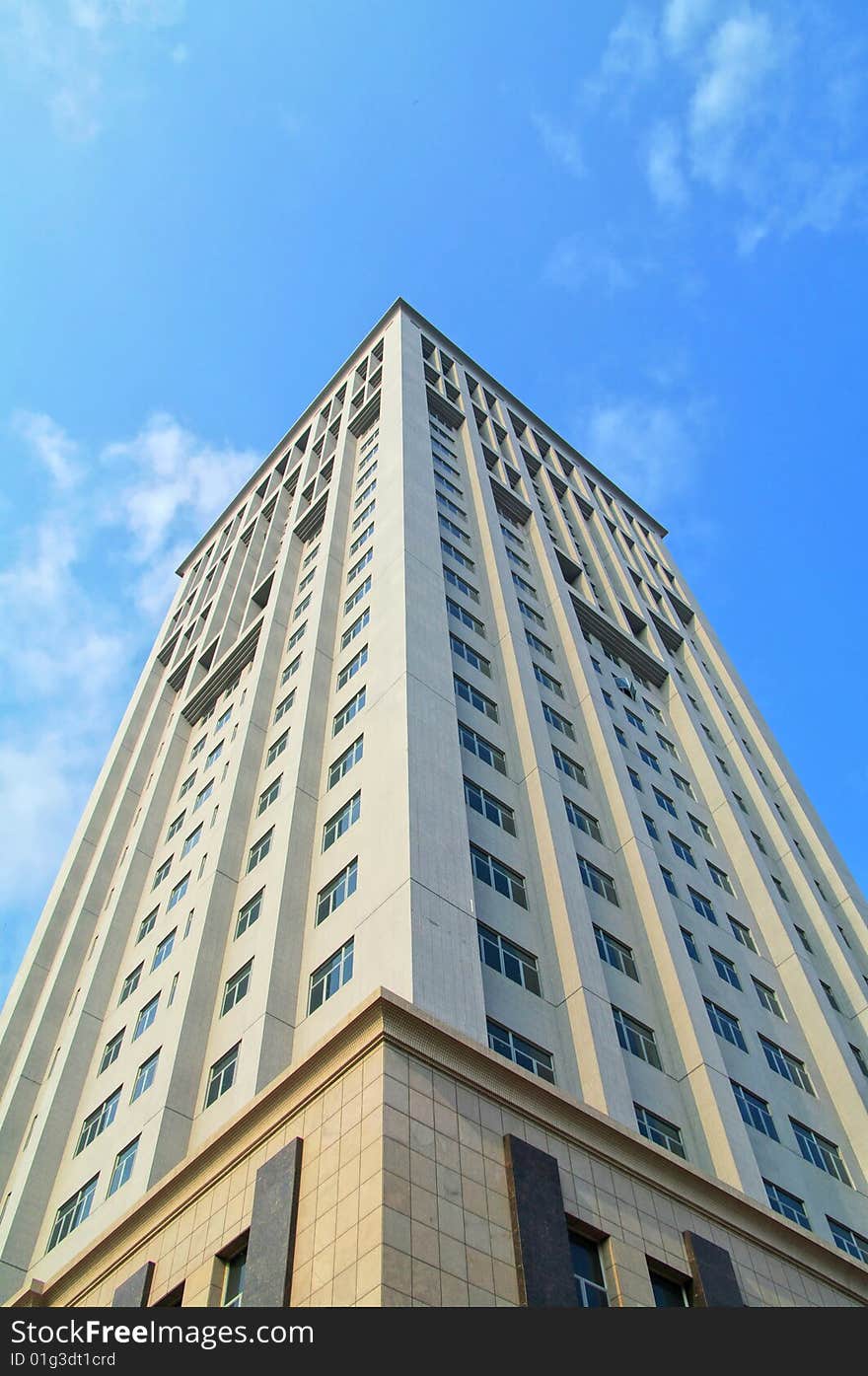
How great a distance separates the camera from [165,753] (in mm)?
44125

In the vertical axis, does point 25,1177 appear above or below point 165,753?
below

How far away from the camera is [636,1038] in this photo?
25.5m

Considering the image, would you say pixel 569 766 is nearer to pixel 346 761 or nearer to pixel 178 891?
pixel 346 761

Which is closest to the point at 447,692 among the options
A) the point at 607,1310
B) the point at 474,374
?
the point at 607,1310

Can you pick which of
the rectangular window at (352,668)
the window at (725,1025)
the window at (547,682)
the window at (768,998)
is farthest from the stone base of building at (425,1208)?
the window at (547,682)

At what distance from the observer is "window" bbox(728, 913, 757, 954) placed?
33250 millimetres

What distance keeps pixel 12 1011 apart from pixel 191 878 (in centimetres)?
907

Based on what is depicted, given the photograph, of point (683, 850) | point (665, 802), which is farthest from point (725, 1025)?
point (665, 802)

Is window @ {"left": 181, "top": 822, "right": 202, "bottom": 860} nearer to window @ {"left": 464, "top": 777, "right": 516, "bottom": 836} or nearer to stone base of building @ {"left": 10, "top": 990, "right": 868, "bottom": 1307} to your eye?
window @ {"left": 464, "top": 777, "right": 516, "bottom": 836}

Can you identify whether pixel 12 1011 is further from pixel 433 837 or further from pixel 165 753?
pixel 433 837

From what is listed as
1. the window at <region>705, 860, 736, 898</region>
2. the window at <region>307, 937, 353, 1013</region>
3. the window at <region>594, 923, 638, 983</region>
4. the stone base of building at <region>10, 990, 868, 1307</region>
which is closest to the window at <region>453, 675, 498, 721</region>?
the window at <region>594, 923, 638, 983</region>

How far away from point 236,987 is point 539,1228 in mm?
11487

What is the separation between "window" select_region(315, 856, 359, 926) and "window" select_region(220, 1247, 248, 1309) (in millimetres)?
8300

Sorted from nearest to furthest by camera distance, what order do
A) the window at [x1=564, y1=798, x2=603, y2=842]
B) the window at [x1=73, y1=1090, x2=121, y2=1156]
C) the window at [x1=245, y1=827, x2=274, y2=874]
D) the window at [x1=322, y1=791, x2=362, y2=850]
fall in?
the window at [x1=322, y1=791, x2=362, y2=850]
the window at [x1=73, y1=1090, x2=121, y2=1156]
the window at [x1=245, y1=827, x2=274, y2=874]
the window at [x1=564, y1=798, x2=603, y2=842]
